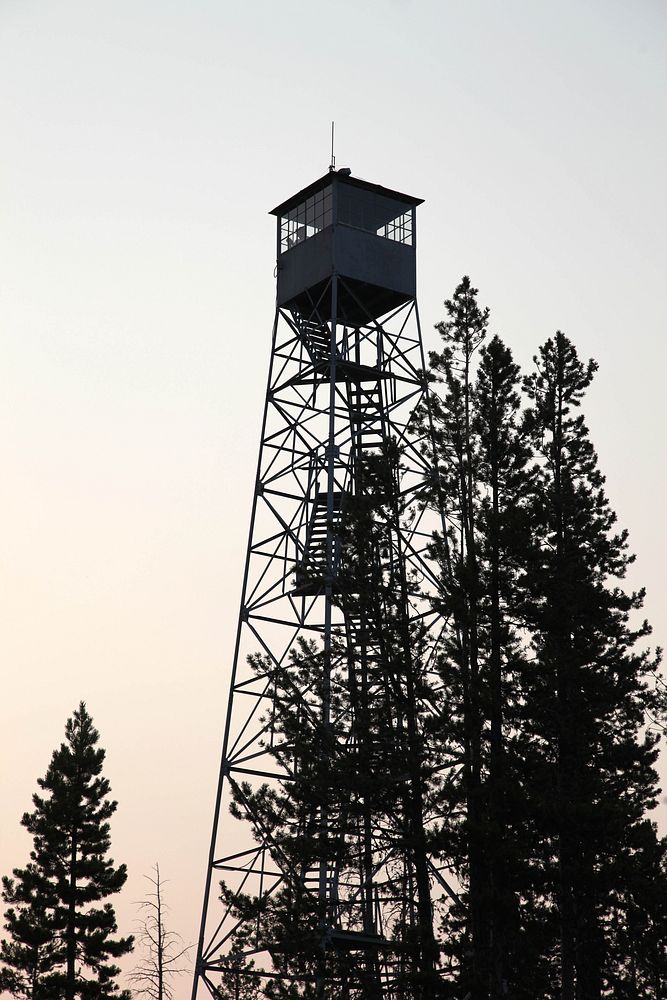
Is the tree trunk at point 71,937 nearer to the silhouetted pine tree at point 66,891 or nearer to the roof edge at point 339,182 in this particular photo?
the silhouetted pine tree at point 66,891

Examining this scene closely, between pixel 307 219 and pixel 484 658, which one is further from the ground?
pixel 307 219

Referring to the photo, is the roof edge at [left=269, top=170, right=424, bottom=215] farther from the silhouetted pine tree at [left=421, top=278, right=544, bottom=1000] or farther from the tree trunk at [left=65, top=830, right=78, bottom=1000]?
the tree trunk at [left=65, top=830, right=78, bottom=1000]

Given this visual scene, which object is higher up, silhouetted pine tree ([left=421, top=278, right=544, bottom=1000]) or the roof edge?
the roof edge

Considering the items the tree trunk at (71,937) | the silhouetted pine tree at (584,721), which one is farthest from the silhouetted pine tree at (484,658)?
the tree trunk at (71,937)

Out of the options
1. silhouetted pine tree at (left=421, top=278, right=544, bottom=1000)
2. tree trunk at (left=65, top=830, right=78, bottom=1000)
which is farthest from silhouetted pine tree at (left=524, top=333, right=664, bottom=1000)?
tree trunk at (left=65, top=830, right=78, bottom=1000)

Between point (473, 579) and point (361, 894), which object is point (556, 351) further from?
point (361, 894)

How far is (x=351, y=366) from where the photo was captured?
32344 mm

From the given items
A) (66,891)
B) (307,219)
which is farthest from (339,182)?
(66,891)

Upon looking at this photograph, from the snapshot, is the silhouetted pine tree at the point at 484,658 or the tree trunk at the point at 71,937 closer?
the silhouetted pine tree at the point at 484,658

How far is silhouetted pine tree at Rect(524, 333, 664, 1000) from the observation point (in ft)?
94.6

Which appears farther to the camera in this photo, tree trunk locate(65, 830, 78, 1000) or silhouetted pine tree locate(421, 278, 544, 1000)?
tree trunk locate(65, 830, 78, 1000)

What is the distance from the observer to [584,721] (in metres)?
30.6

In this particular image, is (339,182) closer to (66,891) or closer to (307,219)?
(307,219)

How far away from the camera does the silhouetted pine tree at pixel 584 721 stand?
28.8 meters
